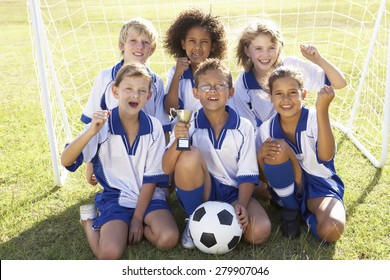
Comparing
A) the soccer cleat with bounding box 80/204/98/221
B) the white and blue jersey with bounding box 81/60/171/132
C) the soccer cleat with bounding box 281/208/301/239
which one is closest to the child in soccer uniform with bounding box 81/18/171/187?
the white and blue jersey with bounding box 81/60/171/132

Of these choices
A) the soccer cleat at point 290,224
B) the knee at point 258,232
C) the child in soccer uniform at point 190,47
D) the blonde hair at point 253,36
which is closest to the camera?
the knee at point 258,232

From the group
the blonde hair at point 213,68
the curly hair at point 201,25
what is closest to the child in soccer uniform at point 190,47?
the curly hair at point 201,25

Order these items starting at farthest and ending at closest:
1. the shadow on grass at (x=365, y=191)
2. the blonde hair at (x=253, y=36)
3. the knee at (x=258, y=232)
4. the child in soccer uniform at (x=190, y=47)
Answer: the child in soccer uniform at (x=190, y=47)
the blonde hair at (x=253, y=36)
the shadow on grass at (x=365, y=191)
the knee at (x=258, y=232)

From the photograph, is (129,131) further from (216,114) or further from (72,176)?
(72,176)

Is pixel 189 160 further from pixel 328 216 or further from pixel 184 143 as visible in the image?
pixel 328 216

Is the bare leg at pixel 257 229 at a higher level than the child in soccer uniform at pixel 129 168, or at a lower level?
lower

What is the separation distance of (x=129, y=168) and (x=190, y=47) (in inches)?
37.3

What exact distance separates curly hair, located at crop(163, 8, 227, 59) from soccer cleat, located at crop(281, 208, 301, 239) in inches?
46.6

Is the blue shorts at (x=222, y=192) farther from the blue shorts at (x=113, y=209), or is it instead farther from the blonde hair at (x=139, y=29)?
the blonde hair at (x=139, y=29)

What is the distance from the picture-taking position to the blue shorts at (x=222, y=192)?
2764 mm

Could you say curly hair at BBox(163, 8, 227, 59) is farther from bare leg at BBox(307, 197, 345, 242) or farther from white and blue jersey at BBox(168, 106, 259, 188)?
bare leg at BBox(307, 197, 345, 242)

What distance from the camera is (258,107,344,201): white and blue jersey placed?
2.69m

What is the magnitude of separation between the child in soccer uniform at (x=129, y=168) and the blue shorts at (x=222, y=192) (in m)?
0.27

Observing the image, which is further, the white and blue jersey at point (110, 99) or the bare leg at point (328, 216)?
the white and blue jersey at point (110, 99)
